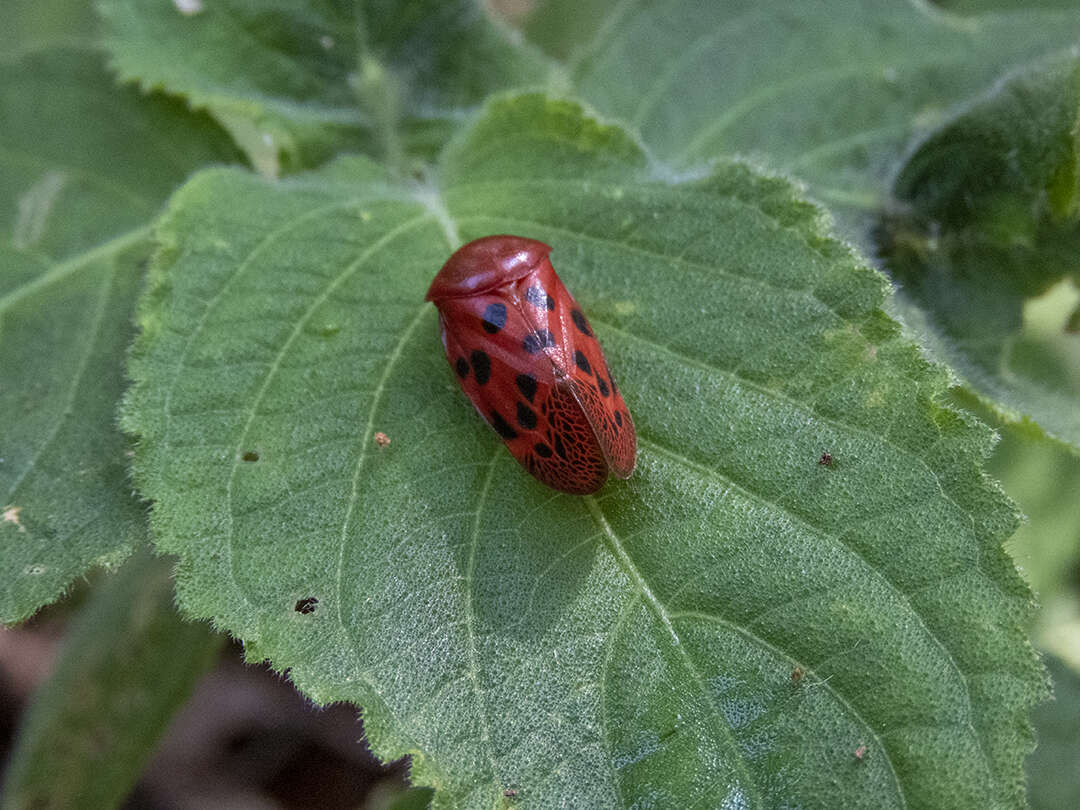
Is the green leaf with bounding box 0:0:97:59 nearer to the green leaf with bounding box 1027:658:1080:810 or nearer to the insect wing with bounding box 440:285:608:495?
the insect wing with bounding box 440:285:608:495

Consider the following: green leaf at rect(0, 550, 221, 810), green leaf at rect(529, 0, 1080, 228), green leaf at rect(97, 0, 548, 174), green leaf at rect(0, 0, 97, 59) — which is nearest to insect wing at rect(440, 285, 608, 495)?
green leaf at rect(97, 0, 548, 174)

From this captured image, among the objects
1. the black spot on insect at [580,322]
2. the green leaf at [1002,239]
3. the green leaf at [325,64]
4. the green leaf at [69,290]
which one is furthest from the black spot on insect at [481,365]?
the green leaf at [325,64]

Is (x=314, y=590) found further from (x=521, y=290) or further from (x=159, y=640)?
(x=159, y=640)

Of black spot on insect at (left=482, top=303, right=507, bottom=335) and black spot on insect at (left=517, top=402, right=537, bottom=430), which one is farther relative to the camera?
black spot on insect at (left=482, top=303, right=507, bottom=335)

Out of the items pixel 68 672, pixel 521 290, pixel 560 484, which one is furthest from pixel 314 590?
pixel 68 672

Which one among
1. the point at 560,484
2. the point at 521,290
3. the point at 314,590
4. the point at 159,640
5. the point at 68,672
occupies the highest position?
the point at 521,290

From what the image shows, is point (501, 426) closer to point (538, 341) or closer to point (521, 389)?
point (521, 389)

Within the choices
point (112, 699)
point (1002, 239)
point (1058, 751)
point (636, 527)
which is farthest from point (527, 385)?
point (1058, 751)
